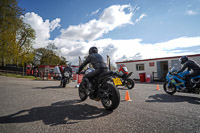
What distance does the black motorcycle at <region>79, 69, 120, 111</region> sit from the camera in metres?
3.30

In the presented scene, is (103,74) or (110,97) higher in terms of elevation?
(103,74)

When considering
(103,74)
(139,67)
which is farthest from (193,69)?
(139,67)

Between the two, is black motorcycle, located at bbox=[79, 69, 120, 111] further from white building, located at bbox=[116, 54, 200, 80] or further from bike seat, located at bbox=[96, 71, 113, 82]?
white building, located at bbox=[116, 54, 200, 80]

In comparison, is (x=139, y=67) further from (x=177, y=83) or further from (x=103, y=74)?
(x=103, y=74)

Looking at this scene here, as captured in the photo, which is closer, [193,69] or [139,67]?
[193,69]

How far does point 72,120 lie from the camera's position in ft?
9.19

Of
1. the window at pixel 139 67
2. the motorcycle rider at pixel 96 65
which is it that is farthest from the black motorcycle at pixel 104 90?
the window at pixel 139 67

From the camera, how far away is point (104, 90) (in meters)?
3.63

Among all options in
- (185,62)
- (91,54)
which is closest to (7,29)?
(91,54)

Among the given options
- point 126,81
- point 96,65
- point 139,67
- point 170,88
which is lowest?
point 170,88

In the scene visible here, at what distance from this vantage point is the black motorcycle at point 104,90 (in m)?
3.30

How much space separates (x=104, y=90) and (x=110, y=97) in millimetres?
Result: 263

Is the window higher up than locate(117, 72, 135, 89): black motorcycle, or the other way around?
the window

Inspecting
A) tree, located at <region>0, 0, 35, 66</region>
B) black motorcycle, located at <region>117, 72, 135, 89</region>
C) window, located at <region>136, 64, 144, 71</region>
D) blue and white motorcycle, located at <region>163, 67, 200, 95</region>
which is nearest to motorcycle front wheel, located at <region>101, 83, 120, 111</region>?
blue and white motorcycle, located at <region>163, 67, 200, 95</region>
